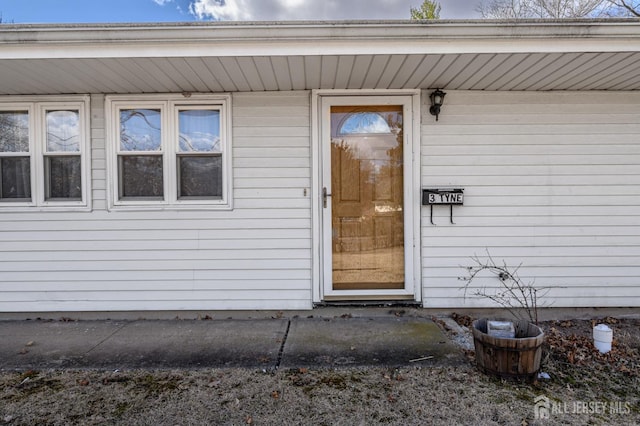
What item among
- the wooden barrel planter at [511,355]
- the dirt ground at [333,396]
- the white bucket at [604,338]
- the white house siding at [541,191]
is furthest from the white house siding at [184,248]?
the white bucket at [604,338]

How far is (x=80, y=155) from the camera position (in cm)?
378

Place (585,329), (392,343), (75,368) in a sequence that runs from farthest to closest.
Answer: (585,329), (392,343), (75,368)

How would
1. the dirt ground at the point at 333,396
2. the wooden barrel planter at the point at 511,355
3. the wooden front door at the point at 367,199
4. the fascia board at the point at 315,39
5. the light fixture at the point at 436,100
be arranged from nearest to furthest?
the dirt ground at the point at 333,396 → the wooden barrel planter at the point at 511,355 → the fascia board at the point at 315,39 → the light fixture at the point at 436,100 → the wooden front door at the point at 367,199

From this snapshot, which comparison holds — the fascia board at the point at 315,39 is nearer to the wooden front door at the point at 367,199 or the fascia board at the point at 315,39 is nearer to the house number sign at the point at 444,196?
the wooden front door at the point at 367,199

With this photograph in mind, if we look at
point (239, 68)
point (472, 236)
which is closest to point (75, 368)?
point (239, 68)

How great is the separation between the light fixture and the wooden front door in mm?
328

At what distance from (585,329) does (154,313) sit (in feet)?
13.7

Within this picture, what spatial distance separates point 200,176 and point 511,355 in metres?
3.13

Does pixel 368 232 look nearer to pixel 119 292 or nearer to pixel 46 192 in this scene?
pixel 119 292

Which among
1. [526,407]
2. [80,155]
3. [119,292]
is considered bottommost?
[526,407]

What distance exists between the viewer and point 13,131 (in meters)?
3.80

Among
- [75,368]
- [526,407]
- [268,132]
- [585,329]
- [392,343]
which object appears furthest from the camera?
[268,132]

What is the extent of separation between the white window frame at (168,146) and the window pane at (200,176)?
0.07 m

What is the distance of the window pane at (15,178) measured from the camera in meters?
3.81
